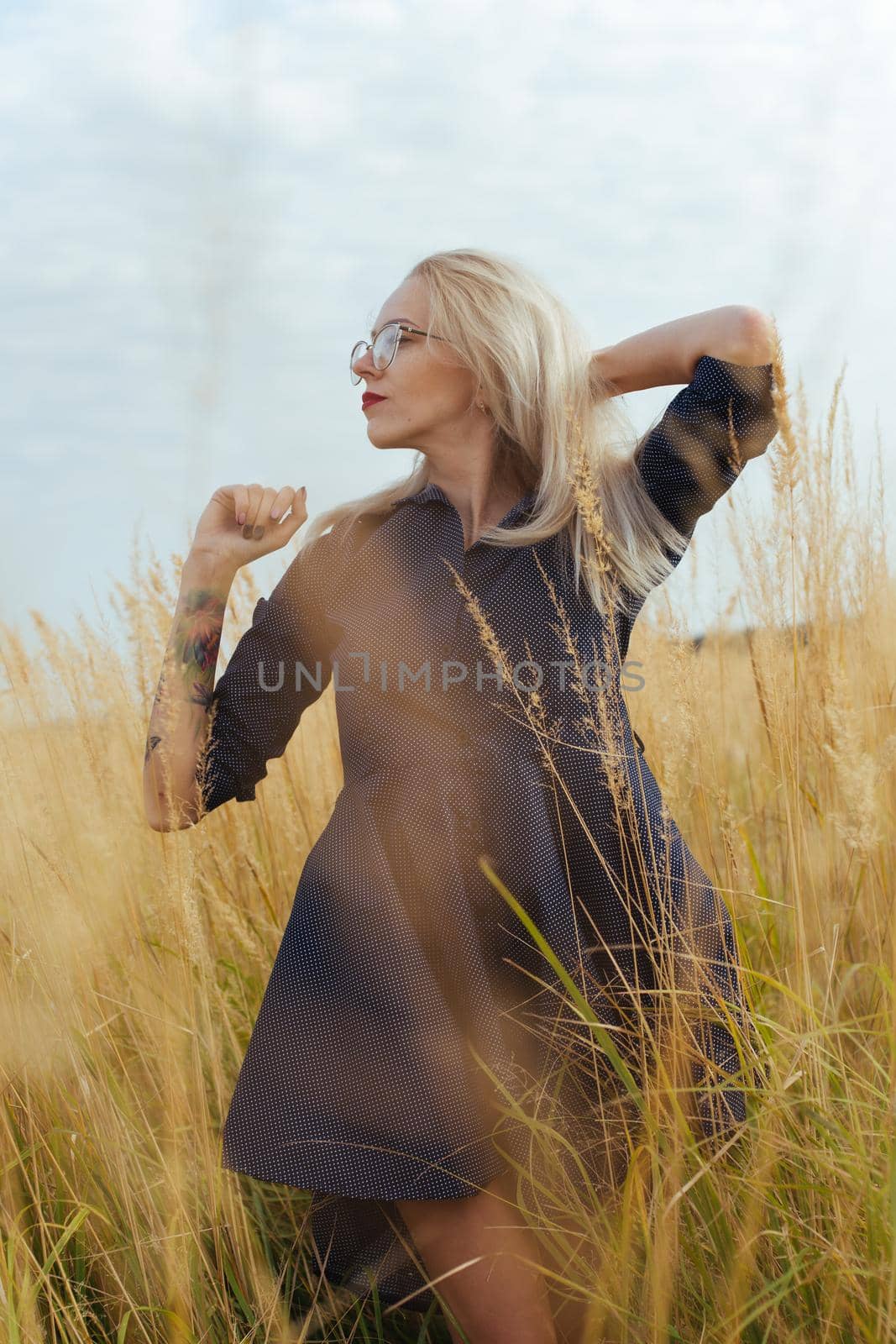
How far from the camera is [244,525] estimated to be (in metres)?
1.57

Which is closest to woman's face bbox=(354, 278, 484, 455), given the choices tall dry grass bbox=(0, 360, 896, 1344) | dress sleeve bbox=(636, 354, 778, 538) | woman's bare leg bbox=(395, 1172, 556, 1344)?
dress sleeve bbox=(636, 354, 778, 538)

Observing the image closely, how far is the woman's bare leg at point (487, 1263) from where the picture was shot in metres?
1.25

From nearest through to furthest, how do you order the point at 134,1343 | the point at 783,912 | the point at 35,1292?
1. the point at 35,1292
2. the point at 134,1343
3. the point at 783,912

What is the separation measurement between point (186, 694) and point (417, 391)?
0.57 meters

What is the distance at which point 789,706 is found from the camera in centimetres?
135

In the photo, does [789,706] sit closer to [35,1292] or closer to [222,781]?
[222,781]

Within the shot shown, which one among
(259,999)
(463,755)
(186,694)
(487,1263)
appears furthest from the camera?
(259,999)

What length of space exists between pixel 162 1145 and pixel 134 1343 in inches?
13.8

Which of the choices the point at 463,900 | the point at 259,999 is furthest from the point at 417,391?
the point at 259,999

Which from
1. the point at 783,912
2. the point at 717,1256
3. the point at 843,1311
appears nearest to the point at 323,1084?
the point at 717,1256

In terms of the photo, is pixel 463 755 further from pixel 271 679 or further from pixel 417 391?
pixel 417 391

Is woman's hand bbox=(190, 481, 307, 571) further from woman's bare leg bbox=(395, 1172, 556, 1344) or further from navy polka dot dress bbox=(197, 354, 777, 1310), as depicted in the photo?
woman's bare leg bbox=(395, 1172, 556, 1344)

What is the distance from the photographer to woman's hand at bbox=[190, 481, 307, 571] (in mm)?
1555

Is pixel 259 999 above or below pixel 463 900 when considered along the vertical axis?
below
